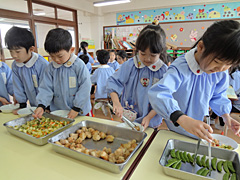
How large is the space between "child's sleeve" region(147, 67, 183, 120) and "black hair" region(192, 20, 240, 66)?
208 millimetres

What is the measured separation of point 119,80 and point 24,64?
3.19 ft

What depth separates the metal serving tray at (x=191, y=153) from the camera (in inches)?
26.8

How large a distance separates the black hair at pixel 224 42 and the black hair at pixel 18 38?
1485mm

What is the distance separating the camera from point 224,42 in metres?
0.72

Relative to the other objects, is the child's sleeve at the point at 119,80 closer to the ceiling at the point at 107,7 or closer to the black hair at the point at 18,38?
the black hair at the point at 18,38

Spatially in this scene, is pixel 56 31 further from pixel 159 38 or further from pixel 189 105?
pixel 189 105

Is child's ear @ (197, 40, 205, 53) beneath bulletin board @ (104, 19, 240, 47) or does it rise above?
beneath

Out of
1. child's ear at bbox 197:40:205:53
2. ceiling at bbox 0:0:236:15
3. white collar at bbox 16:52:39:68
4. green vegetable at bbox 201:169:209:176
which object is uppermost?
ceiling at bbox 0:0:236:15

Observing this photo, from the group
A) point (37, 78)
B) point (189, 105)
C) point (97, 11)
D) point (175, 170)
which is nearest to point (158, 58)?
point (189, 105)

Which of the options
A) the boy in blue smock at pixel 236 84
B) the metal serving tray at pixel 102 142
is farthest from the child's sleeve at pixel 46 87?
the boy in blue smock at pixel 236 84

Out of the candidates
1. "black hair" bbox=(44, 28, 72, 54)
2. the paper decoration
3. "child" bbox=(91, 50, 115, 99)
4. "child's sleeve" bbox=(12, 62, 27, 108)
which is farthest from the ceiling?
→ "black hair" bbox=(44, 28, 72, 54)

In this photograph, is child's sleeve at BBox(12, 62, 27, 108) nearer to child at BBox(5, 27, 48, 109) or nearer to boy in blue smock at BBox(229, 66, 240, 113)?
child at BBox(5, 27, 48, 109)

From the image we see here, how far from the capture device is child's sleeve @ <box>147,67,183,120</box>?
81 cm

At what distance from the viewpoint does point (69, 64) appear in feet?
4.69
